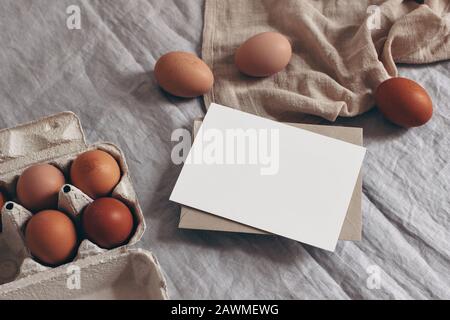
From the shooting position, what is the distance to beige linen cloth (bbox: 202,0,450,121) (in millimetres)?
886

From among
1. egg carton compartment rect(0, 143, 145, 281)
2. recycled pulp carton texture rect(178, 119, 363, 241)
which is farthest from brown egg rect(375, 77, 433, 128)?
egg carton compartment rect(0, 143, 145, 281)

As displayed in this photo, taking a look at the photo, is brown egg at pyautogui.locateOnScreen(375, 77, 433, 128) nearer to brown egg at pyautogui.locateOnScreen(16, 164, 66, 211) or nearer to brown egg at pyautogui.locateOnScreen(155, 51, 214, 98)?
brown egg at pyautogui.locateOnScreen(155, 51, 214, 98)

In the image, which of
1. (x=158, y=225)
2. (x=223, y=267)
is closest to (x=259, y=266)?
(x=223, y=267)

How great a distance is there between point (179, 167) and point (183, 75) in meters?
0.15

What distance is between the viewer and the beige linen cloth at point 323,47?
2.91ft

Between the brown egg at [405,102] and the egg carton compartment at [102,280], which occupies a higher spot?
the brown egg at [405,102]

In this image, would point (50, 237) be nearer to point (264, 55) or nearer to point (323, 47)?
point (264, 55)

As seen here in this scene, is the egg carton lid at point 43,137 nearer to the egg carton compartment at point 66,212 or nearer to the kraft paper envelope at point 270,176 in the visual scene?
the egg carton compartment at point 66,212

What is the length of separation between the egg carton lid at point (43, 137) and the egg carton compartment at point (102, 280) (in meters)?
0.18

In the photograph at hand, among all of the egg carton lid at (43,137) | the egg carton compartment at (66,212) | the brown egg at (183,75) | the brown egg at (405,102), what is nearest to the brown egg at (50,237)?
the egg carton compartment at (66,212)

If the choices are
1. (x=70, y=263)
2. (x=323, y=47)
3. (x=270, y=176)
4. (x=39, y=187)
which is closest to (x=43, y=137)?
(x=39, y=187)

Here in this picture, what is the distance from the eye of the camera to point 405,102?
0.83 meters

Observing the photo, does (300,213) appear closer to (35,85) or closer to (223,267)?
(223,267)

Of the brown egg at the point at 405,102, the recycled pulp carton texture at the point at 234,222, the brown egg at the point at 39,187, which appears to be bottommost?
the recycled pulp carton texture at the point at 234,222
